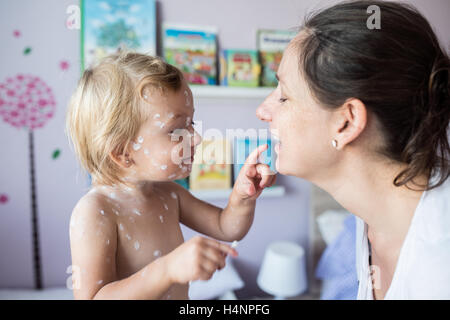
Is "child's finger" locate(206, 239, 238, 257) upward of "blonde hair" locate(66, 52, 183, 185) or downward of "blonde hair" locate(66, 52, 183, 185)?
downward

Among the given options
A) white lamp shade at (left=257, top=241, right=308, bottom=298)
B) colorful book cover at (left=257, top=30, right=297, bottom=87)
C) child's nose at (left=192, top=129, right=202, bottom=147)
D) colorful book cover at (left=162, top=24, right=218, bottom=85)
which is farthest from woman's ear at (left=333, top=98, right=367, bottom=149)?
white lamp shade at (left=257, top=241, right=308, bottom=298)

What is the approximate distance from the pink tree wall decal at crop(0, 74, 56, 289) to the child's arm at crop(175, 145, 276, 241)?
10.4 inches

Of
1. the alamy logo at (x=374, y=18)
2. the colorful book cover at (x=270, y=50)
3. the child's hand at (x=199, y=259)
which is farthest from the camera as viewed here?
the colorful book cover at (x=270, y=50)

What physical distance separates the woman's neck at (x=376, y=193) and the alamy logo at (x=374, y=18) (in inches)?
7.5

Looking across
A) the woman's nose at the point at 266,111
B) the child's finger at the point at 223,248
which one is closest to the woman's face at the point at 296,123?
the woman's nose at the point at 266,111

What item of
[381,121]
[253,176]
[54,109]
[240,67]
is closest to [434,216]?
[381,121]

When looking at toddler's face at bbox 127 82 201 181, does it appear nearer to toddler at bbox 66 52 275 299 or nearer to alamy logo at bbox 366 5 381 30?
toddler at bbox 66 52 275 299

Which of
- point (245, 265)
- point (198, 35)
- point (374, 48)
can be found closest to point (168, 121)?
point (374, 48)

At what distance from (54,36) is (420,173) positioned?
87 centimetres

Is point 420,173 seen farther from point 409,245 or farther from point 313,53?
point 313,53

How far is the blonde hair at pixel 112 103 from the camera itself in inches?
15.1

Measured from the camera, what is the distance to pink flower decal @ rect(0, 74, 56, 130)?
57 centimetres

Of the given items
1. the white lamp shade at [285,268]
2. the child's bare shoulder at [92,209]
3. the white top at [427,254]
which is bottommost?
the white lamp shade at [285,268]

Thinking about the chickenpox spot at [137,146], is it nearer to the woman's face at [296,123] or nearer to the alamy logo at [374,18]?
the woman's face at [296,123]
